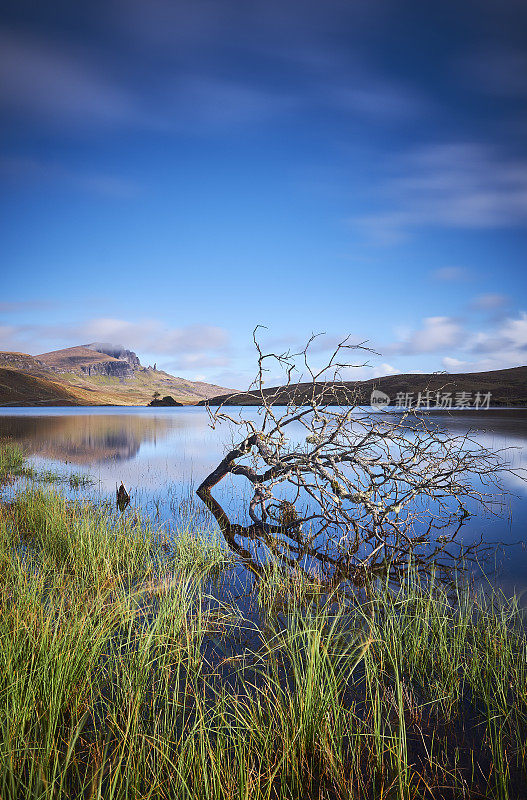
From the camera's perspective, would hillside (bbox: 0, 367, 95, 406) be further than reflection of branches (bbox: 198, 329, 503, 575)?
Yes

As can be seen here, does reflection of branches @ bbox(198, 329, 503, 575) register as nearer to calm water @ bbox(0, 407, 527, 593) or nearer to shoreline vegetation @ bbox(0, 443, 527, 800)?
calm water @ bbox(0, 407, 527, 593)

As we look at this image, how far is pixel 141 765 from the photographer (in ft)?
8.28

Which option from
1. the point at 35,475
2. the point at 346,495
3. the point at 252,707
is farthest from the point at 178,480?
the point at 252,707

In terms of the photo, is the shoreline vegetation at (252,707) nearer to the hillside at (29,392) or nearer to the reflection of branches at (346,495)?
the reflection of branches at (346,495)

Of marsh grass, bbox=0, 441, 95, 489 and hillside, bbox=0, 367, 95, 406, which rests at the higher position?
hillside, bbox=0, 367, 95, 406

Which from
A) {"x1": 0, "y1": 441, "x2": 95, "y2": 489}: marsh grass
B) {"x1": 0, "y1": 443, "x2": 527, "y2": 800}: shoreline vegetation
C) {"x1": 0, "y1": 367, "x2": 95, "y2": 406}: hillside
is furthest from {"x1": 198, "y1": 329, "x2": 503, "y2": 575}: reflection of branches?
{"x1": 0, "y1": 367, "x2": 95, "y2": 406}: hillside

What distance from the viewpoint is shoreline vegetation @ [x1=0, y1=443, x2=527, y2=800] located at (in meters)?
2.38

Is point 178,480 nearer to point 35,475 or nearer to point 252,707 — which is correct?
point 35,475

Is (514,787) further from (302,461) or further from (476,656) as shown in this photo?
(302,461)

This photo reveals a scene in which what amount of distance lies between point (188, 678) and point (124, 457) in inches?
730

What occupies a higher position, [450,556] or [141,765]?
[141,765]

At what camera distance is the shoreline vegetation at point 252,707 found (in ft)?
7.80

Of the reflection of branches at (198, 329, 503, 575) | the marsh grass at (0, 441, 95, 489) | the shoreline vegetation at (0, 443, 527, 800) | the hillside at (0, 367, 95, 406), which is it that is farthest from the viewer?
the hillside at (0, 367, 95, 406)

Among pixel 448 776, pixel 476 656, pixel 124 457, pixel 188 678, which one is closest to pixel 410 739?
pixel 448 776
